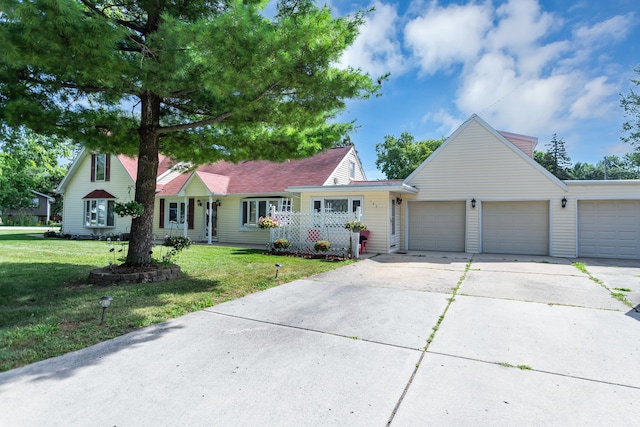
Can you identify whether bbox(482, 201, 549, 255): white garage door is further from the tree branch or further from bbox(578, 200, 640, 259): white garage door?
the tree branch

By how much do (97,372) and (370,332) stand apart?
2902 millimetres

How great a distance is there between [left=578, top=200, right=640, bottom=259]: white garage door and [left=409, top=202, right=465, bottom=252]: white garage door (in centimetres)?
416

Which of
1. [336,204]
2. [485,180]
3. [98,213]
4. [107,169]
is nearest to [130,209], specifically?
[336,204]

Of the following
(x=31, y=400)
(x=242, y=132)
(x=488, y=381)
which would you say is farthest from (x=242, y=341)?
(x=242, y=132)

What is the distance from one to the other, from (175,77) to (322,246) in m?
7.46

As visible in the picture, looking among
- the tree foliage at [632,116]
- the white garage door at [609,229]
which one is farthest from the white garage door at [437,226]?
the tree foliage at [632,116]

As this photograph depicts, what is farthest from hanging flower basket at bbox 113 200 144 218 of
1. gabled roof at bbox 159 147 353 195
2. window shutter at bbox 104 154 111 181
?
window shutter at bbox 104 154 111 181

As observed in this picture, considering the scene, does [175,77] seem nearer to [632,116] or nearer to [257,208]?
[257,208]

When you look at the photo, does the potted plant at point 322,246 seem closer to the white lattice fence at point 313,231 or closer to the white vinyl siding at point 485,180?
the white lattice fence at point 313,231

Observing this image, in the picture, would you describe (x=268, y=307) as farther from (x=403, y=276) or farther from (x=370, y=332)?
(x=403, y=276)

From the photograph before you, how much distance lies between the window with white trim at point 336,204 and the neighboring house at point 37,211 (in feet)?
138

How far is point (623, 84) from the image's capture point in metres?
25.5

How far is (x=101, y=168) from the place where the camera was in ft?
66.0

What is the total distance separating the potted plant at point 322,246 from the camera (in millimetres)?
11680
